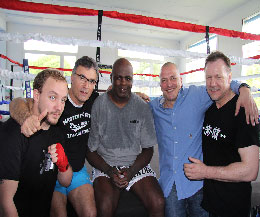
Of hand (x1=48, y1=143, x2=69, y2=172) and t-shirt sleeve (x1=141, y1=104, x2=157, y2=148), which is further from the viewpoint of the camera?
t-shirt sleeve (x1=141, y1=104, x2=157, y2=148)

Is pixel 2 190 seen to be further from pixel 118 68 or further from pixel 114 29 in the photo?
pixel 114 29

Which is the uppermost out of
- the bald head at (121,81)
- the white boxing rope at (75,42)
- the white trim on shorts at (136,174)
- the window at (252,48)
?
the window at (252,48)

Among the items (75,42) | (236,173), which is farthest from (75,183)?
(75,42)

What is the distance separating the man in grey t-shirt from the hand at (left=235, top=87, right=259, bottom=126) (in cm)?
70

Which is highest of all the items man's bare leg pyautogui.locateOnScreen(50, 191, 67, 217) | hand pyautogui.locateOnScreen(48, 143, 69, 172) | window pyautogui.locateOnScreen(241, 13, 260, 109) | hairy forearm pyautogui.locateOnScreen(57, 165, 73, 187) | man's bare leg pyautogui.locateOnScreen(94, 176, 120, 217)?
window pyautogui.locateOnScreen(241, 13, 260, 109)

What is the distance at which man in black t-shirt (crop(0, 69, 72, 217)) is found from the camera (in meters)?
1.01

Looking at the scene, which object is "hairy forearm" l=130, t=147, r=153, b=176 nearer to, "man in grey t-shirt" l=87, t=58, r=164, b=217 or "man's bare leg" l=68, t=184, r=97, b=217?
"man in grey t-shirt" l=87, t=58, r=164, b=217

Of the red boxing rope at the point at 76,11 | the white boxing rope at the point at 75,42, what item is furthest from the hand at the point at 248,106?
the red boxing rope at the point at 76,11

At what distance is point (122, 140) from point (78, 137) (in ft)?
1.18

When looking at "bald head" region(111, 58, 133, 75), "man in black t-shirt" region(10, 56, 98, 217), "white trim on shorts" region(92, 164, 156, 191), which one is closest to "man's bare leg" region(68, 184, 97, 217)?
"man in black t-shirt" region(10, 56, 98, 217)

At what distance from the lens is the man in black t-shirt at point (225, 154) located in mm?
1147

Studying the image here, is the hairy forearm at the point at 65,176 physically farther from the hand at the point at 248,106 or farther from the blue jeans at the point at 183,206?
the hand at the point at 248,106

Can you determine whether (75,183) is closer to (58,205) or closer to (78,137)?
(58,205)

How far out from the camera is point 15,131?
1.04 metres
